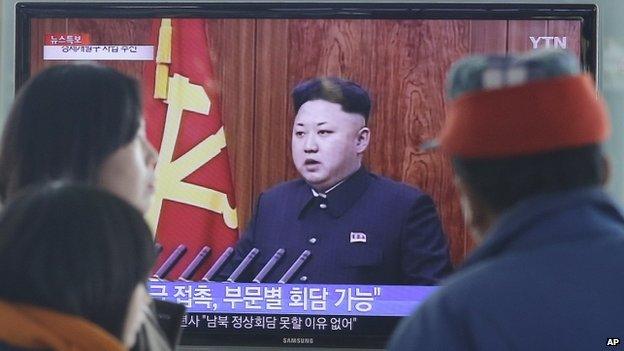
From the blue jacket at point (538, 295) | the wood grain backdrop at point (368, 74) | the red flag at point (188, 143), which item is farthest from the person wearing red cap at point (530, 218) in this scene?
the red flag at point (188, 143)

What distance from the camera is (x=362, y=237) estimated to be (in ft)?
8.88

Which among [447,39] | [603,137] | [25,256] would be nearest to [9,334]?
[25,256]

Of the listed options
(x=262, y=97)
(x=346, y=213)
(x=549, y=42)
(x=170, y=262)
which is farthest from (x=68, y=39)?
(x=549, y=42)

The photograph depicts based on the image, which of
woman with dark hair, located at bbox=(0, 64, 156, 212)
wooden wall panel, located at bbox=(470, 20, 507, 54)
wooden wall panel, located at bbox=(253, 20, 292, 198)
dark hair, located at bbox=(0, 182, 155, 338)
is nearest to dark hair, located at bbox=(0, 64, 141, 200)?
woman with dark hair, located at bbox=(0, 64, 156, 212)

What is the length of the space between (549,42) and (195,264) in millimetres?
1138

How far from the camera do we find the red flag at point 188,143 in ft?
9.03

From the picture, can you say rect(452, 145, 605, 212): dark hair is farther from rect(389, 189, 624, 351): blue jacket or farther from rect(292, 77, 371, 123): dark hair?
rect(292, 77, 371, 123): dark hair

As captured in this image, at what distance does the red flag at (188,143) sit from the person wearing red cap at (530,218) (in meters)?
1.56

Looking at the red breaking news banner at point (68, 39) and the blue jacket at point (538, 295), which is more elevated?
the red breaking news banner at point (68, 39)

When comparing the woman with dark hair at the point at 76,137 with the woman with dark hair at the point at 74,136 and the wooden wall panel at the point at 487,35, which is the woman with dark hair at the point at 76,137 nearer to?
the woman with dark hair at the point at 74,136

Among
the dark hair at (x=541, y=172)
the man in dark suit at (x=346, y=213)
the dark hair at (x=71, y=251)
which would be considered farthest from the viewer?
the man in dark suit at (x=346, y=213)

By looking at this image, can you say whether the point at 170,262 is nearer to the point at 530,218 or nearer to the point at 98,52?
the point at 98,52

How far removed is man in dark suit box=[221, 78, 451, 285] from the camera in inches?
107

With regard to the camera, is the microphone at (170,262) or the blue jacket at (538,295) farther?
the microphone at (170,262)
